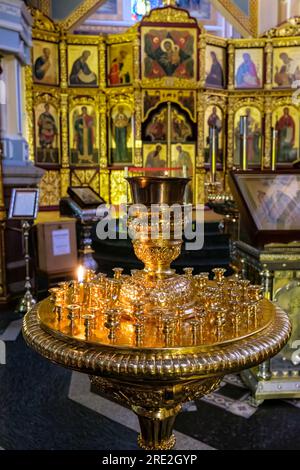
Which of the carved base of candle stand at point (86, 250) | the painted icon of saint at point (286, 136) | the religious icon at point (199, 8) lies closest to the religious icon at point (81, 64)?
the painted icon of saint at point (286, 136)

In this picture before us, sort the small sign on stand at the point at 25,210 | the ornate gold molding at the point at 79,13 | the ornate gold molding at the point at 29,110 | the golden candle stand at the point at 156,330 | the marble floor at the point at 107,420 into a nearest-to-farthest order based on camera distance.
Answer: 1. the golden candle stand at the point at 156,330
2. the marble floor at the point at 107,420
3. the small sign on stand at the point at 25,210
4. the ornate gold molding at the point at 29,110
5. the ornate gold molding at the point at 79,13

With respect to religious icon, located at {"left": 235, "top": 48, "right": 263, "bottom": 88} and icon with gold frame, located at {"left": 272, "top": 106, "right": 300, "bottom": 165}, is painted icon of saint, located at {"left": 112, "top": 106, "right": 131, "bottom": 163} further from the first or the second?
icon with gold frame, located at {"left": 272, "top": 106, "right": 300, "bottom": 165}

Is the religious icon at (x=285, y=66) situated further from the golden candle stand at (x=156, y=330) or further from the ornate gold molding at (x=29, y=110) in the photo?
the golden candle stand at (x=156, y=330)

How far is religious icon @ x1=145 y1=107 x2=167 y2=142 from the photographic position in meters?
10.3

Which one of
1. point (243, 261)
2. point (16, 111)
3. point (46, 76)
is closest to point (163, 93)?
point (46, 76)

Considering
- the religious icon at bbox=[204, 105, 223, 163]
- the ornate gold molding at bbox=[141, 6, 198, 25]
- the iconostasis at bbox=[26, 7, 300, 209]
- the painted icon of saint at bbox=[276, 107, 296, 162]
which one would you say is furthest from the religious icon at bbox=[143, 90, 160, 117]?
the painted icon of saint at bbox=[276, 107, 296, 162]

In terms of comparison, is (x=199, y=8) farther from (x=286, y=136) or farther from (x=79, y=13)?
(x=286, y=136)

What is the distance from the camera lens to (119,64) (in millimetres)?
10297

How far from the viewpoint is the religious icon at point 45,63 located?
1002cm

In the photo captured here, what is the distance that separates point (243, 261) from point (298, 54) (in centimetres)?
903

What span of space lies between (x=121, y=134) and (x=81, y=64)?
5.81ft

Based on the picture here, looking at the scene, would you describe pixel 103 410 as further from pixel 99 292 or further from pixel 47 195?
pixel 47 195

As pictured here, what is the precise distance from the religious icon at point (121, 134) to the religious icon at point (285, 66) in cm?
357
